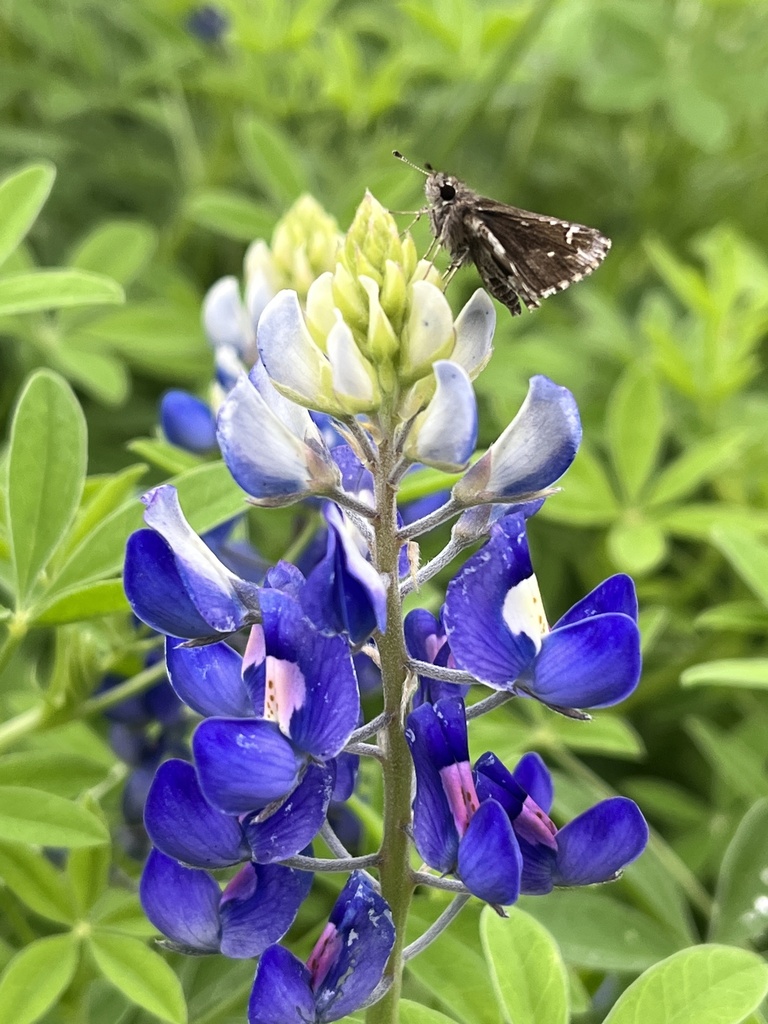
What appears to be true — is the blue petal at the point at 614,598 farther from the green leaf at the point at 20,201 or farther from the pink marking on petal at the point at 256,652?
the green leaf at the point at 20,201

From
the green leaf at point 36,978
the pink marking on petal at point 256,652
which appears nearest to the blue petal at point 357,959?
the pink marking on petal at point 256,652

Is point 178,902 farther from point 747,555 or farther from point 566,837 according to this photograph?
point 747,555

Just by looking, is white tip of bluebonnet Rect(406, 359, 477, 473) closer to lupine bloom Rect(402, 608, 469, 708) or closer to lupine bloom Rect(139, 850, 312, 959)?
lupine bloom Rect(402, 608, 469, 708)

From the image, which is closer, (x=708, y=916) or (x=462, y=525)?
(x=462, y=525)

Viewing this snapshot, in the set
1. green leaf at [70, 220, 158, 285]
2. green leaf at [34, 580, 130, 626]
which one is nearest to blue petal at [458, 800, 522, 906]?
green leaf at [34, 580, 130, 626]

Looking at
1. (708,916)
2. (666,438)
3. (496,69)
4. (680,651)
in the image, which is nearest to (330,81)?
(496,69)

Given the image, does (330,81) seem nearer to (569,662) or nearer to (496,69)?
(496,69)
